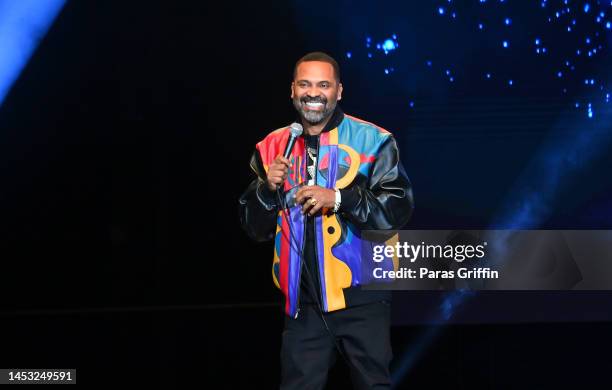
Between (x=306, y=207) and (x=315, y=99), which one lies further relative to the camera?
(x=315, y=99)

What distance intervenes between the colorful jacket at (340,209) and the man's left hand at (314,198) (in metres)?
0.05

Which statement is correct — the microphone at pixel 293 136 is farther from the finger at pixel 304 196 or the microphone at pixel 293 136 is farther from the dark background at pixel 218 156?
the dark background at pixel 218 156

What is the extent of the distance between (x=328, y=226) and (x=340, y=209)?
0.23 ft

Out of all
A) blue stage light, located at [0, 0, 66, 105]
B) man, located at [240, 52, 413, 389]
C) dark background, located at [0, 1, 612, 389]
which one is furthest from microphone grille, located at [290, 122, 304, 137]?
blue stage light, located at [0, 0, 66, 105]

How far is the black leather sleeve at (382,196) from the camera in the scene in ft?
Result: 6.63

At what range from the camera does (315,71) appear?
207 cm

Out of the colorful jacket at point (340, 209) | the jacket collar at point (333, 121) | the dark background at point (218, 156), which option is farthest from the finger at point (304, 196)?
the dark background at point (218, 156)

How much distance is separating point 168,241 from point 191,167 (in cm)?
47

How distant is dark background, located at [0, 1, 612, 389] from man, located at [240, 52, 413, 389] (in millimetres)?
1961

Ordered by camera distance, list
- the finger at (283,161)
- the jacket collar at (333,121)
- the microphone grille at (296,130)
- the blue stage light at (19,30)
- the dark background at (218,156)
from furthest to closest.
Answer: the dark background at (218,156)
the blue stage light at (19,30)
the jacket collar at (333,121)
the microphone grille at (296,130)
the finger at (283,161)

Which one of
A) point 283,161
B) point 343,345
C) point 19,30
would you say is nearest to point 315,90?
point 283,161

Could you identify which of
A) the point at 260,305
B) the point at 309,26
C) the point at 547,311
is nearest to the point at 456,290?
the point at 547,311

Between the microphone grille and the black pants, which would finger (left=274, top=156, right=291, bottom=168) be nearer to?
the microphone grille

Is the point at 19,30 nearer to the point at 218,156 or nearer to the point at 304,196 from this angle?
the point at 218,156
